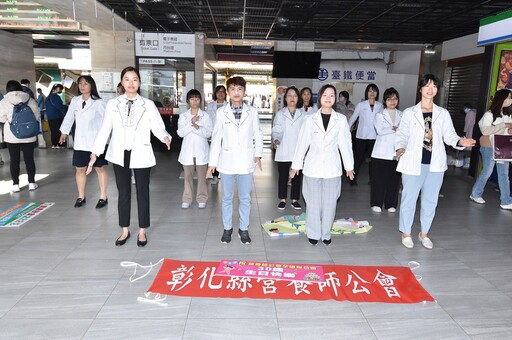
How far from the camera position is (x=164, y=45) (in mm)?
10562

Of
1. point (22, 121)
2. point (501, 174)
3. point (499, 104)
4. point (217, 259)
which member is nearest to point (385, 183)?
point (501, 174)

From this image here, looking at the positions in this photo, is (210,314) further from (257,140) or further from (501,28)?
(501,28)

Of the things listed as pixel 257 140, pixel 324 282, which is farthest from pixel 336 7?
pixel 324 282

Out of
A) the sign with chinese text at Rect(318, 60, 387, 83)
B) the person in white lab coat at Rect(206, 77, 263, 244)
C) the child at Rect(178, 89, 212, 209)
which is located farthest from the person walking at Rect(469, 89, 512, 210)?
the sign with chinese text at Rect(318, 60, 387, 83)

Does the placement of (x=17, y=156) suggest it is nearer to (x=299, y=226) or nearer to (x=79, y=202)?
(x=79, y=202)

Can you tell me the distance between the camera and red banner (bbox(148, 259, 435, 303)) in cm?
309

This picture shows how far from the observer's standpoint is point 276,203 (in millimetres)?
5961

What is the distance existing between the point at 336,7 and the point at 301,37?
11.6 ft

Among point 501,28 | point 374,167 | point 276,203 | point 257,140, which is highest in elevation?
point 501,28

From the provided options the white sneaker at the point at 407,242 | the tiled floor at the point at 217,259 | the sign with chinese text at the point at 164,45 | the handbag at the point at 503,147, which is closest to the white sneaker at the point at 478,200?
the tiled floor at the point at 217,259

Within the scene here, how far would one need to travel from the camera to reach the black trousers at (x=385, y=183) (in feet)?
17.9

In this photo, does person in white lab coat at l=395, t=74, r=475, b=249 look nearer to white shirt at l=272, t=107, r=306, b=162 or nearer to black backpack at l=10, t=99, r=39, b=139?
white shirt at l=272, t=107, r=306, b=162

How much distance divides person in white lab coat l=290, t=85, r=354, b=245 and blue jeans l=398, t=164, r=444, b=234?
0.64 metres

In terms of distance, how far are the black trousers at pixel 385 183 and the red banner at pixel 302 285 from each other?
6.89 feet
